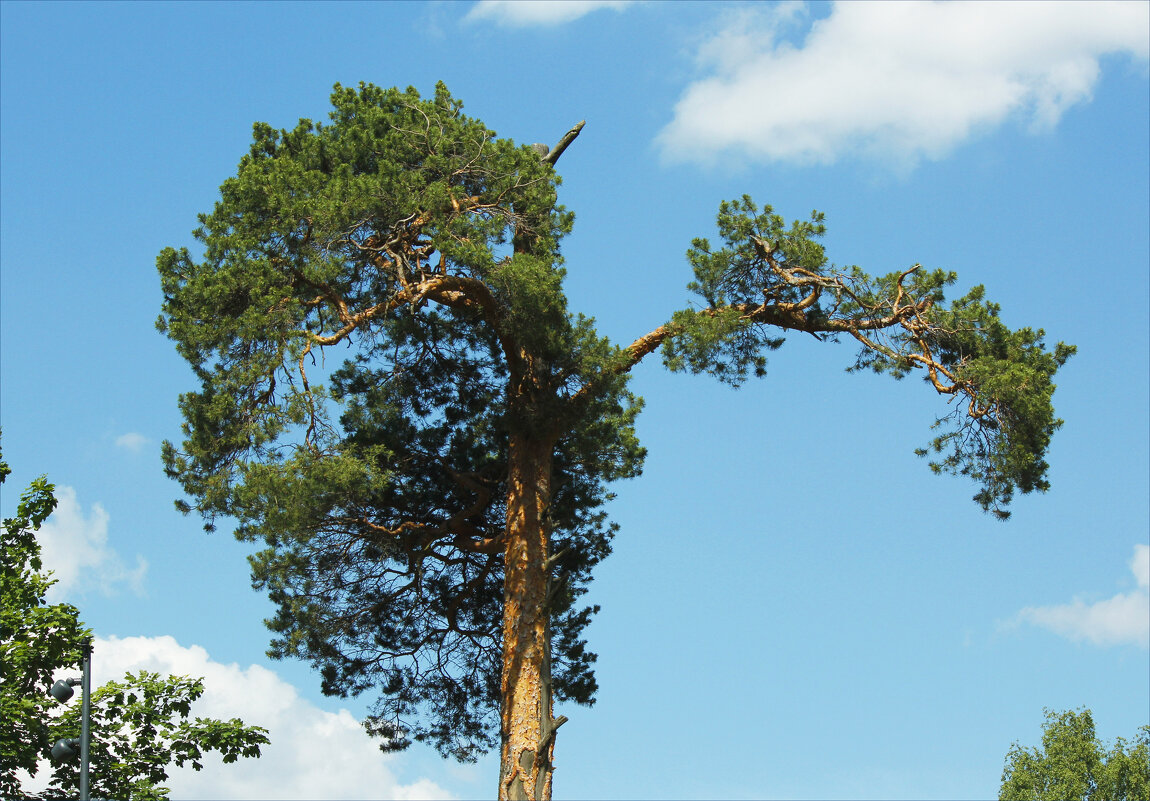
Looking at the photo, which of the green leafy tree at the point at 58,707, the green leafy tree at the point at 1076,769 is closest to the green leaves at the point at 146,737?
the green leafy tree at the point at 58,707

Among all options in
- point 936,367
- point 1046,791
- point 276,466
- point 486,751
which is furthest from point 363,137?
point 1046,791

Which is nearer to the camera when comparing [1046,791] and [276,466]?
[276,466]

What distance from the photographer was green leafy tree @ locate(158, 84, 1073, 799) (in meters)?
14.0

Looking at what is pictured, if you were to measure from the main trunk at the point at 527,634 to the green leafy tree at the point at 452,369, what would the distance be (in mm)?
30

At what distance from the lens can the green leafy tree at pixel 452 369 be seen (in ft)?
45.9

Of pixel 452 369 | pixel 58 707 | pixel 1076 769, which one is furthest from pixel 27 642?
pixel 1076 769

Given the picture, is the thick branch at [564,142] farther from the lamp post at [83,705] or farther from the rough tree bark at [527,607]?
the lamp post at [83,705]

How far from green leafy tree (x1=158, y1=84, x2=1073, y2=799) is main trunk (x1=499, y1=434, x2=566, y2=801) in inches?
1.2

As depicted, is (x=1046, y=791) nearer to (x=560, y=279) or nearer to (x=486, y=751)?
(x=486, y=751)

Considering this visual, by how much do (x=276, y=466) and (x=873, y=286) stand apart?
7923 mm

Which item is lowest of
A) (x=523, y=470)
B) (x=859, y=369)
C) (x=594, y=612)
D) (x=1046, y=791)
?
(x=1046, y=791)

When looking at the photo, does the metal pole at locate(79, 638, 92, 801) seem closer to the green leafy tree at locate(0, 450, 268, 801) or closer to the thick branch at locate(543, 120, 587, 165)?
the green leafy tree at locate(0, 450, 268, 801)

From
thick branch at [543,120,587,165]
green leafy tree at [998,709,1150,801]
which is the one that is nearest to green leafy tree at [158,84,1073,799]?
thick branch at [543,120,587,165]

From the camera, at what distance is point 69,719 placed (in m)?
16.1
